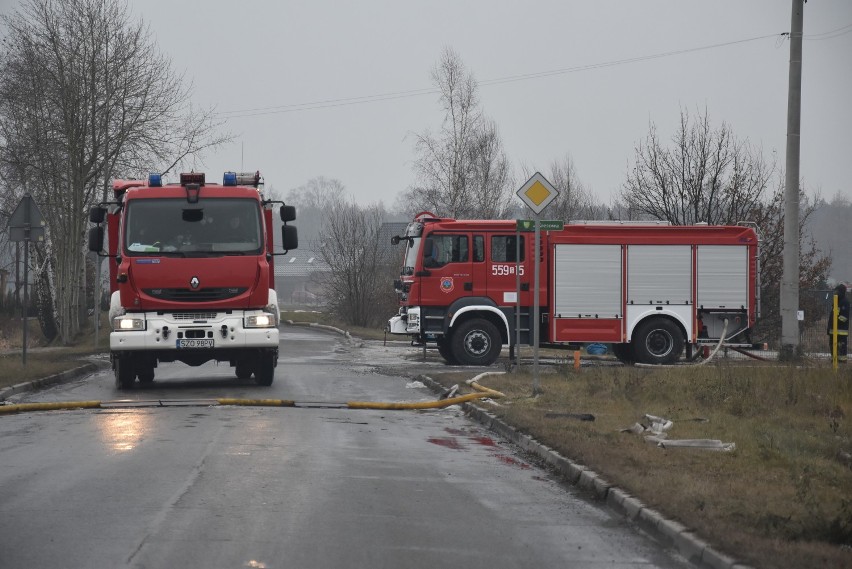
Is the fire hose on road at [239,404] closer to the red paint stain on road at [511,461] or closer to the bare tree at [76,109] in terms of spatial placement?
the red paint stain on road at [511,461]

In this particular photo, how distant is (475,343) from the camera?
2395 centimetres

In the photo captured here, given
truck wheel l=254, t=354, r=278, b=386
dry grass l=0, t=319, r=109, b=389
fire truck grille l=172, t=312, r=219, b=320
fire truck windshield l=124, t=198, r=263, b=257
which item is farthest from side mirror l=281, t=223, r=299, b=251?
dry grass l=0, t=319, r=109, b=389

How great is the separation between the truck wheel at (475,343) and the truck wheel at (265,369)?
6.31m

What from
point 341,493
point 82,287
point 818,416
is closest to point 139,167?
point 82,287

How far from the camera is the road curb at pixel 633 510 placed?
6348mm

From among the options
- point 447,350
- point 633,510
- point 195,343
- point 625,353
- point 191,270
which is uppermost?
point 191,270

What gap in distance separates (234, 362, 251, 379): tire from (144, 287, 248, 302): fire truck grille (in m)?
2.78

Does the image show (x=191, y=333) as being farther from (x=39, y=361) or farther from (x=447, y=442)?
(x=39, y=361)

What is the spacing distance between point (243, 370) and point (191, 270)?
3.69m

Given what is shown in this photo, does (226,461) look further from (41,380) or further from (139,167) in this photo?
(139,167)

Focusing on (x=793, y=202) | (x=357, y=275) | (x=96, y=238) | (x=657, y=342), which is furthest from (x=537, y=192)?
(x=357, y=275)

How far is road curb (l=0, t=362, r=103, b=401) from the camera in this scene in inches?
667

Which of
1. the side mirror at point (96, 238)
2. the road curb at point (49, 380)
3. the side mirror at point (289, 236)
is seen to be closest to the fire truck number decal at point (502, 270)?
the side mirror at point (289, 236)

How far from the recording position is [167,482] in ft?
28.2
